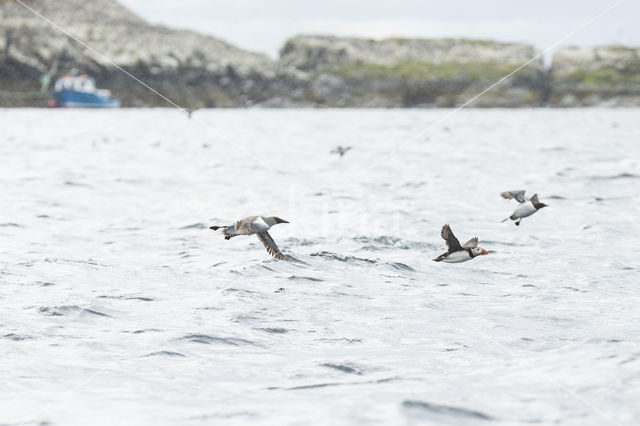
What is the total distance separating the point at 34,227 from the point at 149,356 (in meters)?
7.86

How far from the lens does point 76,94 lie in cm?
9869

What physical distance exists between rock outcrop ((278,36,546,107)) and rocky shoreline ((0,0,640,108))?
17cm

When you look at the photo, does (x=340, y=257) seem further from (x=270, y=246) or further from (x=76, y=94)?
(x=76, y=94)

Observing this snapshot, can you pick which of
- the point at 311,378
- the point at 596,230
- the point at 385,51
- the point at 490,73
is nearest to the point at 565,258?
the point at 596,230

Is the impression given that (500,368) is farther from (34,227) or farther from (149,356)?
(34,227)

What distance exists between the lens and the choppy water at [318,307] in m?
5.89

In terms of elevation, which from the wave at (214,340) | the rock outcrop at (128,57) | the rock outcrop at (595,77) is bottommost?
the wave at (214,340)

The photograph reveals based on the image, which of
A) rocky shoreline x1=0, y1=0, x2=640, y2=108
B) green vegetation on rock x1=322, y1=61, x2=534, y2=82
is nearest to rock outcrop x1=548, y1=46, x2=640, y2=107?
rocky shoreline x1=0, y1=0, x2=640, y2=108

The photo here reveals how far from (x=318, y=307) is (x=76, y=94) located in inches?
3746

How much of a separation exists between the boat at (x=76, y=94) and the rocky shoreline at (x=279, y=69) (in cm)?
A: 458

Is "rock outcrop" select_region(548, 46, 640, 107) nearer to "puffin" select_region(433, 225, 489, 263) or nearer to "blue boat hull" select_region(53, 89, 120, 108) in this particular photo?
"blue boat hull" select_region(53, 89, 120, 108)

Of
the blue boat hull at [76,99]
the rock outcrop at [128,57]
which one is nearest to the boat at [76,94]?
the blue boat hull at [76,99]

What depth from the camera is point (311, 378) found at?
21.5 ft

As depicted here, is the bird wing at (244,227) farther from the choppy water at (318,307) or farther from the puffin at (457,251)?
the puffin at (457,251)
